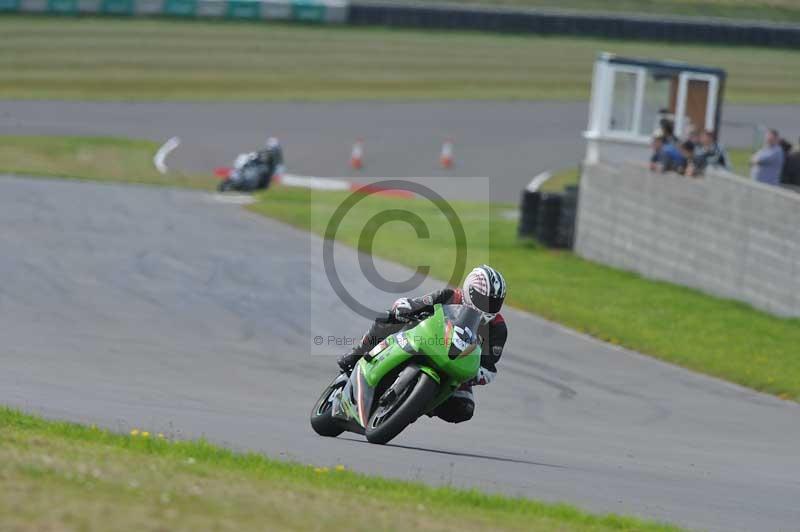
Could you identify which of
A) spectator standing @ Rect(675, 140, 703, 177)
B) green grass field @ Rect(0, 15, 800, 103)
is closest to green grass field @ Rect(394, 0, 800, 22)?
green grass field @ Rect(0, 15, 800, 103)

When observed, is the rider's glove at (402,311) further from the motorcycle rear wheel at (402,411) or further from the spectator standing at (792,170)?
the spectator standing at (792,170)

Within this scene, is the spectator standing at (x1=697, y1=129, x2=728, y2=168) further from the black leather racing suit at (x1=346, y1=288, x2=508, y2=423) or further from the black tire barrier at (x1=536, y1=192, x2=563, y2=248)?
the black leather racing suit at (x1=346, y1=288, x2=508, y2=423)

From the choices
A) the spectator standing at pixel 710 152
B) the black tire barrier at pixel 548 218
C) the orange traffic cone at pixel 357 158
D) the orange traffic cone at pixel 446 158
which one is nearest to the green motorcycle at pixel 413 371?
the spectator standing at pixel 710 152

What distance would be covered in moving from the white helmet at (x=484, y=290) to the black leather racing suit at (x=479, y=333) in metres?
0.20

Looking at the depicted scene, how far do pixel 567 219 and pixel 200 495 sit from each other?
1898 cm

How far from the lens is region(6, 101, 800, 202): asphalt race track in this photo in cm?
3709

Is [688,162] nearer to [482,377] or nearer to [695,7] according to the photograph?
[482,377]

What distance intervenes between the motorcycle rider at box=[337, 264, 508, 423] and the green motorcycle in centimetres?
9

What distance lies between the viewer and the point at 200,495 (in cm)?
620

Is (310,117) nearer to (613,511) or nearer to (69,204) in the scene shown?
(69,204)

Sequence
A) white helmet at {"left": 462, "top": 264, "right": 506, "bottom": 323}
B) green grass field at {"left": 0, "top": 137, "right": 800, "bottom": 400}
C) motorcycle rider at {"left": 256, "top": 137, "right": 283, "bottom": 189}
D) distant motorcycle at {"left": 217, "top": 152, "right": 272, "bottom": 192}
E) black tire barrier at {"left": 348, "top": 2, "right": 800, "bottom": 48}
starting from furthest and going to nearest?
black tire barrier at {"left": 348, "top": 2, "right": 800, "bottom": 48} → motorcycle rider at {"left": 256, "top": 137, "right": 283, "bottom": 189} → distant motorcycle at {"left": 217, "top": 152, "right": 272, "bottom": 192} → green grass field at {"left": 0, "top": 137, "right": 800, "bottom": 400} → white helmet at {"left": 462, "top": 264, "right": 506, "bottom": 323}

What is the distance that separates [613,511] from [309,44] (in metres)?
45.2

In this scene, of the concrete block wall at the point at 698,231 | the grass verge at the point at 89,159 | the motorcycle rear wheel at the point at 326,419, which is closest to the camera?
the motorcycle rear wheel at the point at 326,419

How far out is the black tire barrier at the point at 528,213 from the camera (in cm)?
2480
